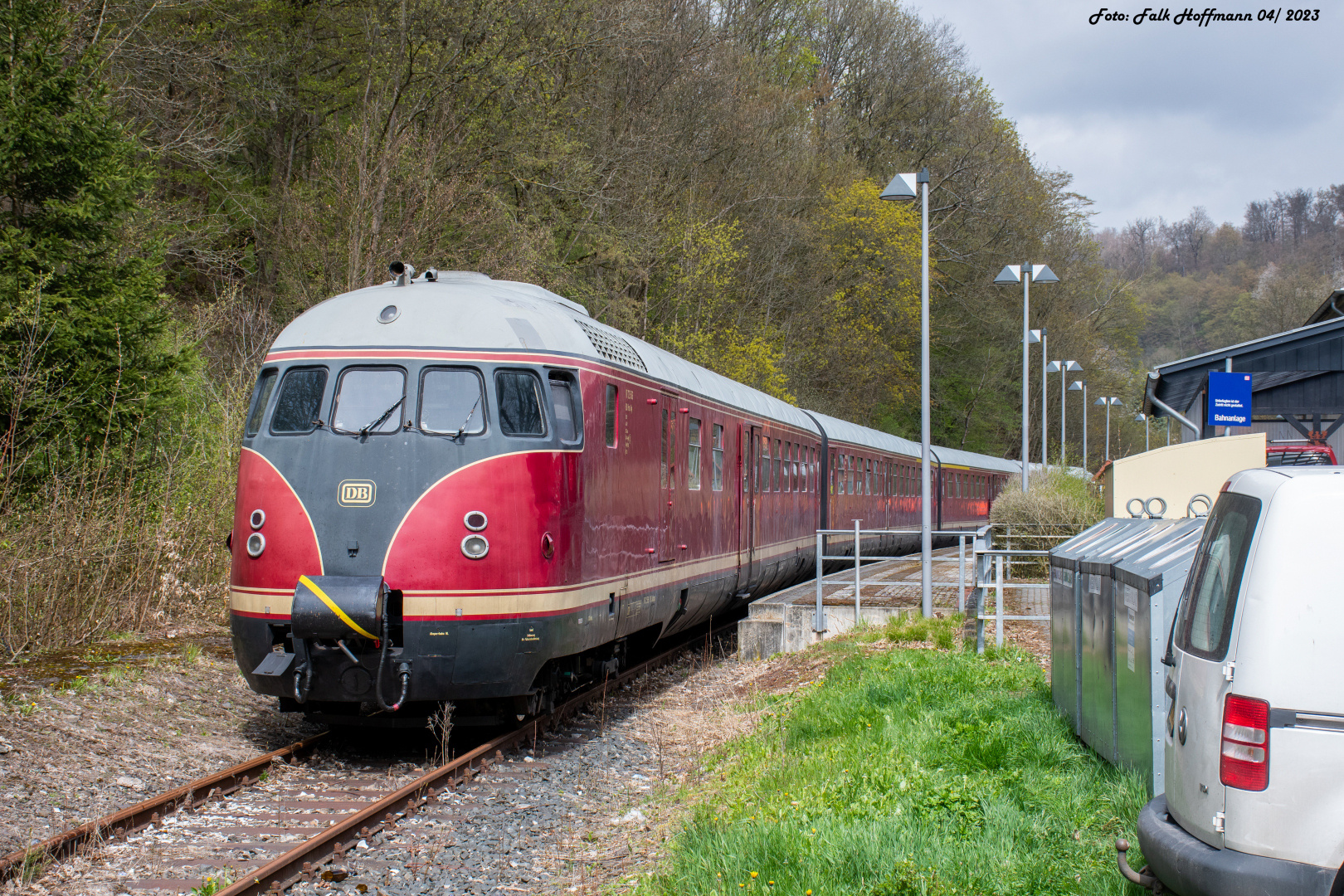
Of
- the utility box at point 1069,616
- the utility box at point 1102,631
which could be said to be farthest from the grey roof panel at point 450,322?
the utility box at point 1102,631

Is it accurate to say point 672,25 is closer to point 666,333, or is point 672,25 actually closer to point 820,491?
point 666,333

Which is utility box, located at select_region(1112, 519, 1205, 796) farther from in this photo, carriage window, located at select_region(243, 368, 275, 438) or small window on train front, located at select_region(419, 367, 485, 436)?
carriage window, located at select_region(243, 368, 275, 438)

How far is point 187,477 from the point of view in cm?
1334

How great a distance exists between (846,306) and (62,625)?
3422cm

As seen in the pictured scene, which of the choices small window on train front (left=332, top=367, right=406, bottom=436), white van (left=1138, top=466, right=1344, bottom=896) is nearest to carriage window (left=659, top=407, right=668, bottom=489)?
small window on train front (left=332, top=367, right=406, bottom=436)

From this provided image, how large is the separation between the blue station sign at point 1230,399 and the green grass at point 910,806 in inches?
244

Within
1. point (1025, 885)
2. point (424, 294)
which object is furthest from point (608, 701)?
point (1025, 885)

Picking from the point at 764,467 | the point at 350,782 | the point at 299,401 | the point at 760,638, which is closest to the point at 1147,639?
the point at 350,782

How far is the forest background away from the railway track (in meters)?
4.33

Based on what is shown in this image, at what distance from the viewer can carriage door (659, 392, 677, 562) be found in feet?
37.1

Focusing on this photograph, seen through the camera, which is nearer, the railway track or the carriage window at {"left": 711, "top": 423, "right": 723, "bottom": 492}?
the railway track

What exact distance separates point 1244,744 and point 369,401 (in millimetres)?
6275

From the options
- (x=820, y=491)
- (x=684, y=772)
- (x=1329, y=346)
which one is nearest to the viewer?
(x=684, y=772)

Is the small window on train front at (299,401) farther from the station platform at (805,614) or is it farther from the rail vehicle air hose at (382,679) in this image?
the station platform at (805,614)
